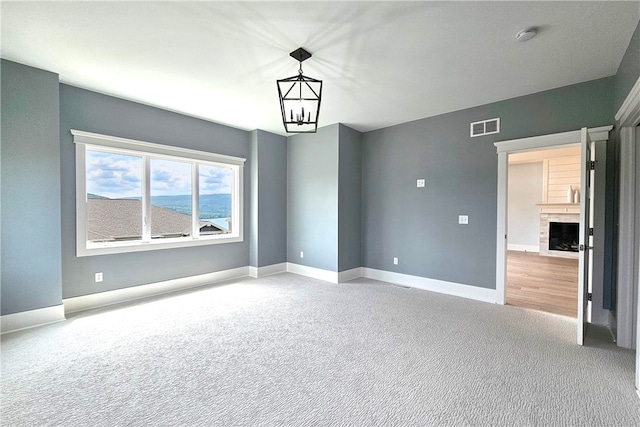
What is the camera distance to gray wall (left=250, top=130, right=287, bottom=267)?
5055 millimetres

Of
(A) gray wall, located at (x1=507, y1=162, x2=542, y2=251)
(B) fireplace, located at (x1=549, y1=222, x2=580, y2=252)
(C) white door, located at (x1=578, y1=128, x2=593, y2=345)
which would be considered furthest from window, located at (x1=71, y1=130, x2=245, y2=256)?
(B) fireplace, located at (x1=549, y1=222, x2=580, y2=252)

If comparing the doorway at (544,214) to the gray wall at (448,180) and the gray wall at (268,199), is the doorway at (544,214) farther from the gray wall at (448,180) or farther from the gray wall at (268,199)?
the gray wall at (268,199)

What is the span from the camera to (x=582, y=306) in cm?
248

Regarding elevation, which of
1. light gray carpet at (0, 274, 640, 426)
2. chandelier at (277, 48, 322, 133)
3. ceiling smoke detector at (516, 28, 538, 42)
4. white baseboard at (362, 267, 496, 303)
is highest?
ceiling smoke detector at (516, 28, 538, 42)

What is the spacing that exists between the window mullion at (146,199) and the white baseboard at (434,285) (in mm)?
3695

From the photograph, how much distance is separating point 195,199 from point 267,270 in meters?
1.86

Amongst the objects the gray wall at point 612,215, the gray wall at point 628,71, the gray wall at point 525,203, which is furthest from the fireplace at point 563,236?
the gray wall at point 628,71

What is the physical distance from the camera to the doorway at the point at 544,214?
5.96 m

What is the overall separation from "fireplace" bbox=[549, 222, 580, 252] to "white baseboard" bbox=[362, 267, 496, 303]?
5.36 meters

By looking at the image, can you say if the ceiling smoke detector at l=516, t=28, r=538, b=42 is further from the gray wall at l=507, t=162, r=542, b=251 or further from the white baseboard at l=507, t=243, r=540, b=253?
the white baseboard at l=507, t=243, r=540, b=253

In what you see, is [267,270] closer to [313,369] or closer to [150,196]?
[150,196]

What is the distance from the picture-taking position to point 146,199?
3.92 meters

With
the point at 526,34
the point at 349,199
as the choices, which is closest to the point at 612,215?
the point at 526,34

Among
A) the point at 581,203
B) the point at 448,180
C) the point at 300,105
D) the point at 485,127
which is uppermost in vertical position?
the point at 485,127
